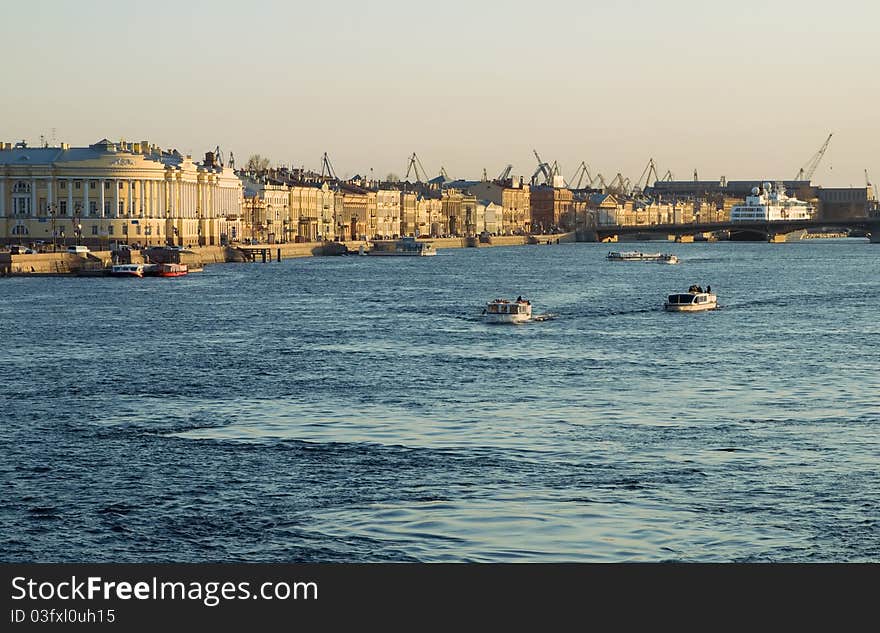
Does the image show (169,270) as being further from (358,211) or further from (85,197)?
(358,211)

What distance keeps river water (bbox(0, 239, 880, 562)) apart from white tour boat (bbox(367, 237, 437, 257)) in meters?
75.1

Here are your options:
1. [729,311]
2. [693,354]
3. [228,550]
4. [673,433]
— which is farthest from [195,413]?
[729,311]

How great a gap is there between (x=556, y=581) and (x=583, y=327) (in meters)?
34.2

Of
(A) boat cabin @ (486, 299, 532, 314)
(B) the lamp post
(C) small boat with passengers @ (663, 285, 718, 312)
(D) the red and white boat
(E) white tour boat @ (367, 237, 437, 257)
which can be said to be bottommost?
(E) white tour boat @ (367, 237, 437, 257)

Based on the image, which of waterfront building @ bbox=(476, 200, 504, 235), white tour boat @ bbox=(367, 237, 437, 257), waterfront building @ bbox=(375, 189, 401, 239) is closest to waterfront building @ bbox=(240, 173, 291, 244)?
white tour boat @ bbox=(367, 237, 437, 257)

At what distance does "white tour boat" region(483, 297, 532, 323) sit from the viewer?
4575cm

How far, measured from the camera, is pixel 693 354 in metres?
36.0

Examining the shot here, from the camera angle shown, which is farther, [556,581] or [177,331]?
[177,331]

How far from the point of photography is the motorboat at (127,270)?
75250 millimetres

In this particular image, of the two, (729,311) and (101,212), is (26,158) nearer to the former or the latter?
A: (101,212)

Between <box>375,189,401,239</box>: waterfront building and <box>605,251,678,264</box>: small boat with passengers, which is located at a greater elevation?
<box>375,189,401,239</box>: waterfront building

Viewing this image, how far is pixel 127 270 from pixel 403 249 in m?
50.6

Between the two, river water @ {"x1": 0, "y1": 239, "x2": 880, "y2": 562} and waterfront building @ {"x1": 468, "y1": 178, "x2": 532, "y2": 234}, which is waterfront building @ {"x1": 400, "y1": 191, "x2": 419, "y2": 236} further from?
river water @ {"x1": 0, "y1": 239, "x2": 880, "y2": 562}

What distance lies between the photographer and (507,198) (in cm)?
19238
